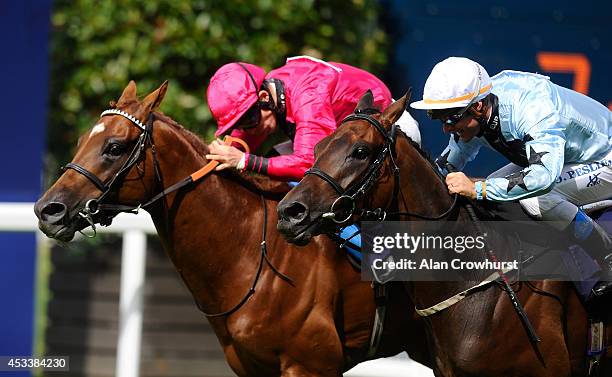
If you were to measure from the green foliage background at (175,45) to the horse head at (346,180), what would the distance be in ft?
9.40

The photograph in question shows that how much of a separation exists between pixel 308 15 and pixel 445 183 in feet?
9.64

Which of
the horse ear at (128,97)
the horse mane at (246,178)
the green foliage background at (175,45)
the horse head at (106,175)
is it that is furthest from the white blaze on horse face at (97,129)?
the green foliage background at (175,45)

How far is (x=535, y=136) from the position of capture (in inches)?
152

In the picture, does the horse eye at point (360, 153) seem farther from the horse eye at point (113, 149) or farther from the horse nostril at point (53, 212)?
the horse nostril at point (53, 212)

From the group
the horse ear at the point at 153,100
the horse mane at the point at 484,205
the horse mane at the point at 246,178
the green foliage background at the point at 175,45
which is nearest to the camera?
the horse mane at the point at 484,205

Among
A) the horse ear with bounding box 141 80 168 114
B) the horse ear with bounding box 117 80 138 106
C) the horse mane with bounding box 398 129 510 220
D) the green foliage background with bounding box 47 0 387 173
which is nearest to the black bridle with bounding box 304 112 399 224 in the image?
the horse mane with bounding box 398 129 510 220

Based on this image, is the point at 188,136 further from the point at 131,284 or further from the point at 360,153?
the point at 131,284

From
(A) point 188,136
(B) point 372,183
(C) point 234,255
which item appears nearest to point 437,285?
(B) point 372,183

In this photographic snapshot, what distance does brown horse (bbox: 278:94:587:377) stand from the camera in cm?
379

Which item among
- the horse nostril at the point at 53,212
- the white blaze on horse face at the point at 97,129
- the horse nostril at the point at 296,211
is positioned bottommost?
the horse nostril at the point at 53,212

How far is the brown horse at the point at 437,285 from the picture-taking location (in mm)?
3785

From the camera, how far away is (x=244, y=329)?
14.1ft

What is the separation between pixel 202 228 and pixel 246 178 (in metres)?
0.31

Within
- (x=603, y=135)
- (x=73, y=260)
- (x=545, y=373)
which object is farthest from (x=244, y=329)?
(x=73, y=260)
